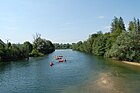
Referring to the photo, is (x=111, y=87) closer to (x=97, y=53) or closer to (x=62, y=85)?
(x=62, y=85)

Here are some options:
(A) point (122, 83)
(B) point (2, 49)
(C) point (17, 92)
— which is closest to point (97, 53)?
(B) point (2, 49)

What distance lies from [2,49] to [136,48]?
57.6 m

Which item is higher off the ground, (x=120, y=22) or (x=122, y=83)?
(x=120, y=22)

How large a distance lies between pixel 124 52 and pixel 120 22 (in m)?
63.6

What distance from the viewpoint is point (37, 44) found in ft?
509

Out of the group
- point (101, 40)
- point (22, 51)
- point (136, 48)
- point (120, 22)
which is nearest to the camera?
point (136, 48)

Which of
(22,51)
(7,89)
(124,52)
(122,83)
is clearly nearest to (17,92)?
(7,89)

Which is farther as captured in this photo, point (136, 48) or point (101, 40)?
point (101, 40)

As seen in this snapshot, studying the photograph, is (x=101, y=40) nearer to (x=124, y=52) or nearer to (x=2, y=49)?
(x=124, y=52)

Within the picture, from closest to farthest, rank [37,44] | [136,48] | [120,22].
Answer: [136,48]
[120,22]
[37,44]

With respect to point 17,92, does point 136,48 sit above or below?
above

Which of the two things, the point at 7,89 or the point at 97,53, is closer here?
the point at 7,89

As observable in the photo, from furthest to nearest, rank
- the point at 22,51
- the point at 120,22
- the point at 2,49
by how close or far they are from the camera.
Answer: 1. the point at 120,22
2. the point at 22,51
3. the point at 2,49

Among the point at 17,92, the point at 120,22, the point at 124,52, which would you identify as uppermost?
the point at 120,22
